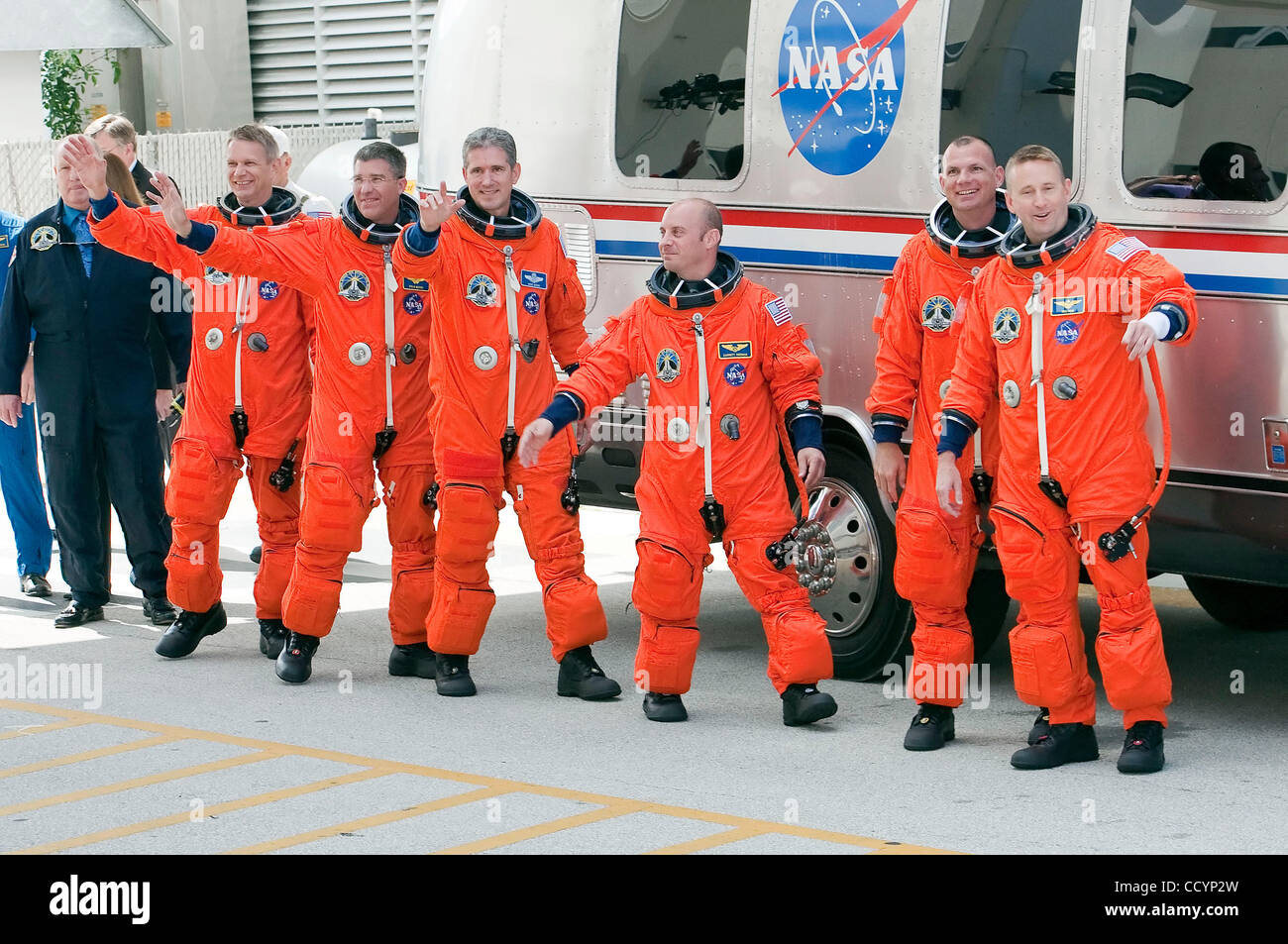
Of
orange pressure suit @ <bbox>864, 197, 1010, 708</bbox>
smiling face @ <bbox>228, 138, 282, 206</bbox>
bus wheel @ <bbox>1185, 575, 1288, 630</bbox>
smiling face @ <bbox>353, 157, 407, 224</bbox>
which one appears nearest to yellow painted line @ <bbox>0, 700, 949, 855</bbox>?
orange pressure suit @ <bbox>864, 197, 1010, 708</bbox>

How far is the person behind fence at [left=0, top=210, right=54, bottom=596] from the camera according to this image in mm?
9680

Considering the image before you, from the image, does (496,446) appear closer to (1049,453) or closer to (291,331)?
(291,331)

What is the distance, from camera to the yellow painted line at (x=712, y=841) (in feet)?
17.6

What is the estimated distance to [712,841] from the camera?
5.46 meters

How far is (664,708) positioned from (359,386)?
1.76 meters

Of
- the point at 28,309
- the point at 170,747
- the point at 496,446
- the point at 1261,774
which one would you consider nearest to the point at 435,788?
the point at 170,747

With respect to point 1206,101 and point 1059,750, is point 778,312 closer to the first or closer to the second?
point 1206,101

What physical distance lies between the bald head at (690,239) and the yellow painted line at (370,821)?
1.95 meters

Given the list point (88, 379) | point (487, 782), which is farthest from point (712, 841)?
point (88, 379)

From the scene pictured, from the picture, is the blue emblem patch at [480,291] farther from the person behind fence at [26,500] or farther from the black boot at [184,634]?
the person behind fence at [26,500]

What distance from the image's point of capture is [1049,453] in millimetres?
6121

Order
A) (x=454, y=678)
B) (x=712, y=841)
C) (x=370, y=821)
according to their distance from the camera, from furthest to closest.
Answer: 1. (x=454, y=678)
2. (x=370, y=821)
3. (x=712, y=841)

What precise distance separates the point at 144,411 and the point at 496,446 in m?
2.36

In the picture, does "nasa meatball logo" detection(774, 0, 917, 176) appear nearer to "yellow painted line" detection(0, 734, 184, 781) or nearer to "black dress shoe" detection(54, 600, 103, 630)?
"yellow painted line" detection(0, 734, 184, 781)
